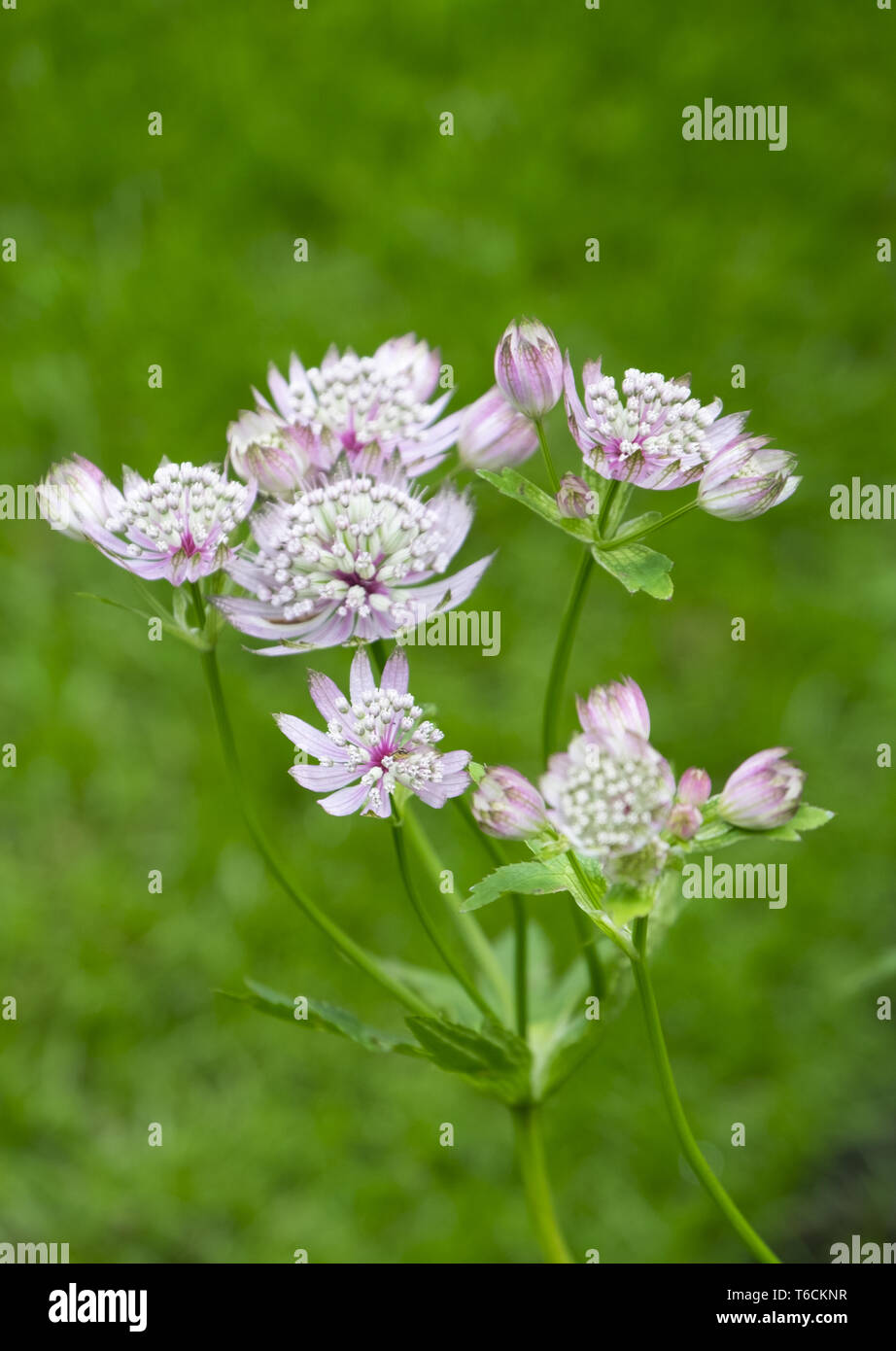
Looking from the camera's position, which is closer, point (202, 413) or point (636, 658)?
point (636, 658)

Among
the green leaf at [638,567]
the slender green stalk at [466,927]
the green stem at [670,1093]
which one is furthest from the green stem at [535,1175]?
the green leaf at [638,567]

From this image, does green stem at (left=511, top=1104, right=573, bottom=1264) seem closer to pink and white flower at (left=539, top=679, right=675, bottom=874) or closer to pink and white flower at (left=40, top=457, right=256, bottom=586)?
pink and white flower at (left=539, top=679, right=675, bottom=874)

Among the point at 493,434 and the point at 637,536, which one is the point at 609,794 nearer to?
the point at 637,536

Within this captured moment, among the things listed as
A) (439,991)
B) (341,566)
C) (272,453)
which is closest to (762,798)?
(341,566)

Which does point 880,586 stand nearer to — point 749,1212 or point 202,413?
point 749,1212

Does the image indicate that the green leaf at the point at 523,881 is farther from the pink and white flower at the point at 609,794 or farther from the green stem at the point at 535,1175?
the green stem at the point at 535,1175
